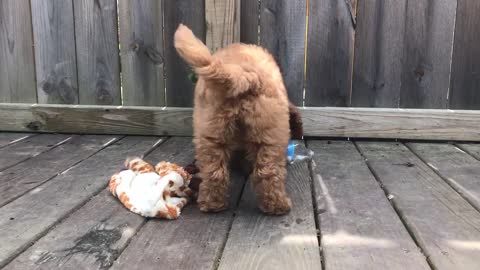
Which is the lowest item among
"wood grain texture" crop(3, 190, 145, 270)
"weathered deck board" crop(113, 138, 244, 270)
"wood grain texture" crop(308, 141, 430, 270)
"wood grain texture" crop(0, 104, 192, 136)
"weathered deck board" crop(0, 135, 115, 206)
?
"weathered deck board" crop(113, 138, 244, 270)

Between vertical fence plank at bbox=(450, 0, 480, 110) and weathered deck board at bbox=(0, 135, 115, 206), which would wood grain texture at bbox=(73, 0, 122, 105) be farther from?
vertical fence plank at bbox=(450, 0, 480, 110)

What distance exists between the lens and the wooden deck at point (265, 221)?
1.63m

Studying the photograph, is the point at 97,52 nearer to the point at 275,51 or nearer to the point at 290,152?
the point at 275,51

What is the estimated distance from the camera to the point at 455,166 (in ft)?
A: 8.98

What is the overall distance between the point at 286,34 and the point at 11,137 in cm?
205

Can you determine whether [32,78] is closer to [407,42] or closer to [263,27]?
[263,27]

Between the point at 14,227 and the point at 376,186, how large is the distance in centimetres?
166

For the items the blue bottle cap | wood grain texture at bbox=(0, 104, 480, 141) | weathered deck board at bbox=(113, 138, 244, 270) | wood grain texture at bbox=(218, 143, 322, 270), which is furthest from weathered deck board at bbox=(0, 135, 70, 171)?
the blue bottle cap

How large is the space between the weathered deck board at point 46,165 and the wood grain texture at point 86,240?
0.43 metres

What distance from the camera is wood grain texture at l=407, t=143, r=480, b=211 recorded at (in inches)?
91.7

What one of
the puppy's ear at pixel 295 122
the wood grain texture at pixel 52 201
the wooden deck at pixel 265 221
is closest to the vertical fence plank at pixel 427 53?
the wooden deck at pixel 265 221

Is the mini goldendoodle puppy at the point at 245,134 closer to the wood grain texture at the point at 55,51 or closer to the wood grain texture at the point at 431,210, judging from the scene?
the wood grain texture at the point at 431,210

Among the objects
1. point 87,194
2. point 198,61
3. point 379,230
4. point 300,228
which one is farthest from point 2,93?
point 379,230

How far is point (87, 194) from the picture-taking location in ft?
7.39
